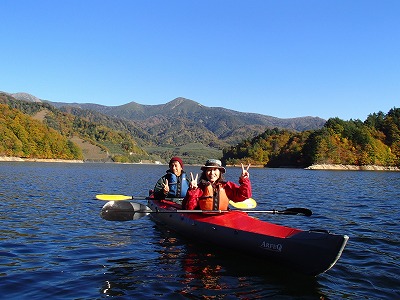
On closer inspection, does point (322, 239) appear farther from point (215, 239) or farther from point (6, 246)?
point (6, 246)

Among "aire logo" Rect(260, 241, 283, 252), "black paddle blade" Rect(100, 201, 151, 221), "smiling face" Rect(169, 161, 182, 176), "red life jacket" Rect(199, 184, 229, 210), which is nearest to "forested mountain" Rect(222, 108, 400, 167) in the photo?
"smiling face" Rect(169, 161, 182, 176)

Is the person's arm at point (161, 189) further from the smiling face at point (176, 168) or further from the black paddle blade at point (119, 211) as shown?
the black paddle blade at point (119, 211)

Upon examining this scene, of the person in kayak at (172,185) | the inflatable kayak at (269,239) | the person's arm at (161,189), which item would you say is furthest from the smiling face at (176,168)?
the inflatable kayak at (269,239)

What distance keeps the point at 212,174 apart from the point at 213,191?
56 cm

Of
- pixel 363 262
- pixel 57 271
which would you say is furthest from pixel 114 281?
pixel 363 262

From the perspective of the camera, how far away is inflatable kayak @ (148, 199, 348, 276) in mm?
8227

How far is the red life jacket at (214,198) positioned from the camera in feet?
37.6

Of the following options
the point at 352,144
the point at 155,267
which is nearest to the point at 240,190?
the point at 155,267

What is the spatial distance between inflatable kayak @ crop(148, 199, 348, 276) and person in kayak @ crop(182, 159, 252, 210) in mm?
359

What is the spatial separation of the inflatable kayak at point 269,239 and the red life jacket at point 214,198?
257mm

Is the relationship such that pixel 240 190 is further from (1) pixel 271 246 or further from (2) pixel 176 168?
(2) pixel 176 168

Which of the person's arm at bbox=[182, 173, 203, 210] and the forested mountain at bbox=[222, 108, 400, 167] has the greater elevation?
the forested mountain at bbox=[222, 108, 400, 167]

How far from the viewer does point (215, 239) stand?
35.6ft

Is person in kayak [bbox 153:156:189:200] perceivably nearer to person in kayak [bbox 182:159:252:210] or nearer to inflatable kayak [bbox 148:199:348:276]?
inflatable kayak [bbox 148:199:348:276]
